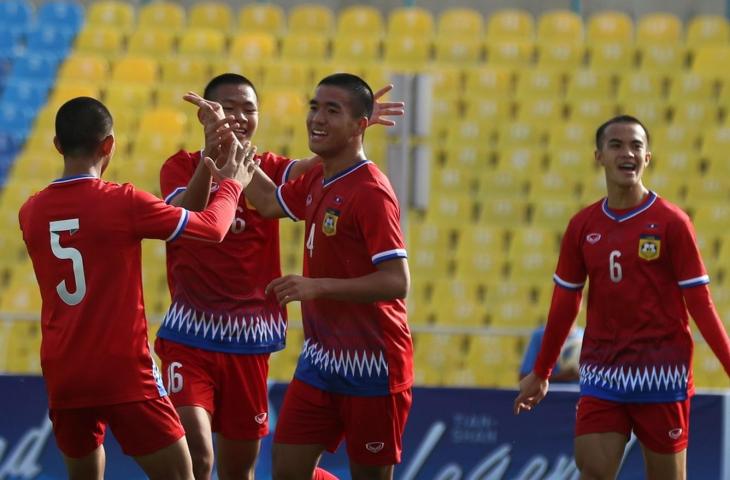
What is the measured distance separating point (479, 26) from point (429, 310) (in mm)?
4881

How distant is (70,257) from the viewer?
206 inches

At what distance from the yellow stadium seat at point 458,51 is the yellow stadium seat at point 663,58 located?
1.91m

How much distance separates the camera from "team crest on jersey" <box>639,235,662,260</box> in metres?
6.43

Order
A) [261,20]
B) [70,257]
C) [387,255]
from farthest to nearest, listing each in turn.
A: [261,20] < [387,255] < [70,257]

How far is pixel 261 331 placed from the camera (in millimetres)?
6688

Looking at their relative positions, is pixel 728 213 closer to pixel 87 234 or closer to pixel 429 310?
pixel 429 310

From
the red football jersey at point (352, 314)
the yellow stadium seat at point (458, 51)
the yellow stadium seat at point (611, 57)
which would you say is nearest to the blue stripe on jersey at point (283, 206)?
the red football jersey at point (352, 314)

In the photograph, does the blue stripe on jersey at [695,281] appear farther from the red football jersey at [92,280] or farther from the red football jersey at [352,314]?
the red football jersey at [92,280]

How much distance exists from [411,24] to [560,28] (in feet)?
5.89

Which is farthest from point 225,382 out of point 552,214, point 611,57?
point 611,57

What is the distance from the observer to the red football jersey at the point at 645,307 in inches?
252

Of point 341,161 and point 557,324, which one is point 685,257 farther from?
point 341,161

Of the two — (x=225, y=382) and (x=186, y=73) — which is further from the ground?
(x=186, y=73)

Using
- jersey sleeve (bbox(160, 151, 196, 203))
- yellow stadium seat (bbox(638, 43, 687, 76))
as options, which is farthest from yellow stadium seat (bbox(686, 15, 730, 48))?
jersey sleeve (bbox(160, 151, 196, 203))
